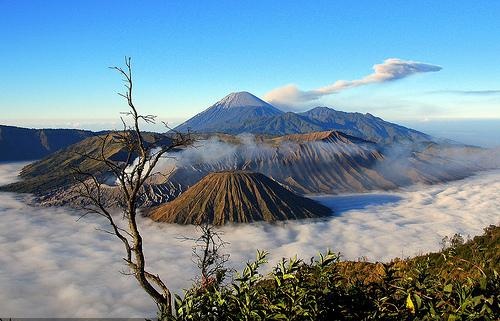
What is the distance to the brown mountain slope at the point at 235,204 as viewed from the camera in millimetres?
130500

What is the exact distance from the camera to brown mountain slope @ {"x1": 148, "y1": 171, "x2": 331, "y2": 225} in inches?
5138

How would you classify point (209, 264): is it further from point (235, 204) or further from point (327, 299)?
point (235, 204)

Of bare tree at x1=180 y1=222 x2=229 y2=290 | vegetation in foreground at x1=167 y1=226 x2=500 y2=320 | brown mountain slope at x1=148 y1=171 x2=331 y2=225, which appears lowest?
brown mountain slope at x1=148 y1=171 x2=331 y2=225

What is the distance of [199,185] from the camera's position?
464 ft

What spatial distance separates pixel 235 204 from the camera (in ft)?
440

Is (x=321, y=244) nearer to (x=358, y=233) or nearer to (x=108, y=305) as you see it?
(x=358, y=233)

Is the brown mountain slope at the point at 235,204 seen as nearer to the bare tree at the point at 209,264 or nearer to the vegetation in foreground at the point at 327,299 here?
the bare tree at the point at 209,264

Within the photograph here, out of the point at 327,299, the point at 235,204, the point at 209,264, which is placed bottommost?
the point at 235,204

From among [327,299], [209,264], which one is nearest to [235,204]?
[209,264]

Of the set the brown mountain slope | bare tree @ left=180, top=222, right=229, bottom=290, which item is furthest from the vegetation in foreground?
the brown mountain slope

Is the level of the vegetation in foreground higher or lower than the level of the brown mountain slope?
higher

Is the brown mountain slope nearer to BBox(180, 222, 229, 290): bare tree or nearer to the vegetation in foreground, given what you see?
BBox(180, 222, 229, 290): bare tree

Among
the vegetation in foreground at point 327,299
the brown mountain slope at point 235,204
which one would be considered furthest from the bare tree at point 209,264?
the brown mountain slope at point 235,204

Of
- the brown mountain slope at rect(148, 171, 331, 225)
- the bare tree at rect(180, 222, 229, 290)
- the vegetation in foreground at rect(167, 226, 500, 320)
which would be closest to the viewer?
the vegetation in foreground at rect(167, 226, 500, 320)
